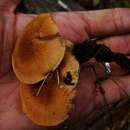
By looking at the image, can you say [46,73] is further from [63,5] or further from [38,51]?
[63,5]

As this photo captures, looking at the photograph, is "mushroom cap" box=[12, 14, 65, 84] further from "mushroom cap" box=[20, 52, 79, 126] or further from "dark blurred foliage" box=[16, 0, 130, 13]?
"dark blurred foliage" box=[16, 0, 130, 13]

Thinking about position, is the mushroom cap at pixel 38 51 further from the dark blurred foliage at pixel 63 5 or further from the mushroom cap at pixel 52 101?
the dark blurred foliage at pixel 63 5

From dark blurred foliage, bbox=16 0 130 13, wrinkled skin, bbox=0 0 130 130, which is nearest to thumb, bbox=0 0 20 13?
wrinkled skin, bbox=0 0 130 130

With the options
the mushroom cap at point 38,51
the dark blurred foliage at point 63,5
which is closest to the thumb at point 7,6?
the dark blurred foliage at point 63,5

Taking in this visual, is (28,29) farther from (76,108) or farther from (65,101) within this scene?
(76,108)

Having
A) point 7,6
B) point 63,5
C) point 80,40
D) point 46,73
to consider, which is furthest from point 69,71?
point 63,5

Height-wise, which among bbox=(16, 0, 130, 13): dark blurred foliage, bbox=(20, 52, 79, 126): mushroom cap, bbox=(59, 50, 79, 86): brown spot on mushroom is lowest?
bbox=(16, 0, 130, 13): dark blurred foliage

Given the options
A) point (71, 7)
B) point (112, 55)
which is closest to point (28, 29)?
point (112, 55)
